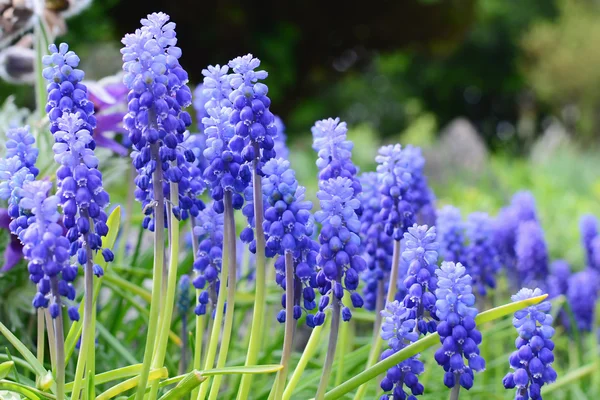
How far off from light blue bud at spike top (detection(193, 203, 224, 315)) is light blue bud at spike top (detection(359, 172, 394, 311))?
15.1 inches

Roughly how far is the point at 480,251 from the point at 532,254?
53cm

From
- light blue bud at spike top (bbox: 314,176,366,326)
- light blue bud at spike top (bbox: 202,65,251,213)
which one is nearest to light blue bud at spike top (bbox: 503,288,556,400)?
light blue bud at spike top (bbox: 314,176,366,326)

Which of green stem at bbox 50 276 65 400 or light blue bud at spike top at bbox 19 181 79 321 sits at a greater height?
light blue bud at spike top at bbox 19 181 79 321

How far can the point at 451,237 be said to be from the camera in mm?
2201

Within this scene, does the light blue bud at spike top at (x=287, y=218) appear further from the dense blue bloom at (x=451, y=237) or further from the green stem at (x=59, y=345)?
the dense blue bloom at (x=451, y=237)

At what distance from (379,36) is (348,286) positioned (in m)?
13.2

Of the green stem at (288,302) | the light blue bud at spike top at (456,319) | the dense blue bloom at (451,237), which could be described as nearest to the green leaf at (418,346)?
the light blue bud at spike top at (456,319)

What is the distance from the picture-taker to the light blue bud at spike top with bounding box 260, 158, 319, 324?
4.23 feet

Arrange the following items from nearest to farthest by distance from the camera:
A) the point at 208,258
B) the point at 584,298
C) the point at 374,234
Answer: the point at 208,258 → the point at 374,234 → the point at 584,298

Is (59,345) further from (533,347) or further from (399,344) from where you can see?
(533,347)

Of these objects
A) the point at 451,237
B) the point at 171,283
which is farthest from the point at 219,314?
the point at 451,237

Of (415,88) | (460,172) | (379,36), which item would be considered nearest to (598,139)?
(415,88)

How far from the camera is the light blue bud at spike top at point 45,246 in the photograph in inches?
43.9

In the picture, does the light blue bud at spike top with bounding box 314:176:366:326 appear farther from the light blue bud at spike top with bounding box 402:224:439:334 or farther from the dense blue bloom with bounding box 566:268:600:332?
the dense blue bloom with bounding box 566:268:600:332
